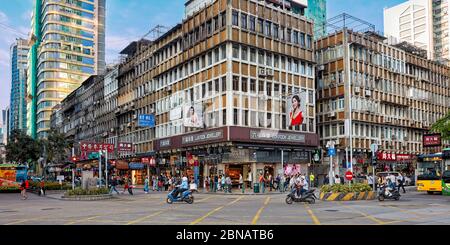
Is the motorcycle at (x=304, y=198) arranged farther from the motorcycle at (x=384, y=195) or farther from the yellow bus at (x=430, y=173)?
the yellow bus at (x=430, y=173)

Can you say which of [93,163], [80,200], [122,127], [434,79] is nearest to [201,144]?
[80,200]

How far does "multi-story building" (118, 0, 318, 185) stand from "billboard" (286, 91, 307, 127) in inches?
8.4

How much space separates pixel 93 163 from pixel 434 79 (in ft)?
187

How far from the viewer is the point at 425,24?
13225 centimetres

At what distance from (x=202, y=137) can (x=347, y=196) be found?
76.7ft

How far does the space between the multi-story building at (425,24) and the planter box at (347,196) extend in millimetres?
104593

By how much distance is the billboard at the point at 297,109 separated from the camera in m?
44.7

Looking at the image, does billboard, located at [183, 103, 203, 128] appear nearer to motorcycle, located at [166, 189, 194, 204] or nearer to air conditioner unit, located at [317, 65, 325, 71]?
air conditioner unit, located at [317, 65, 325, 71]

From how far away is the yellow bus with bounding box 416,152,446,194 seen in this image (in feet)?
109

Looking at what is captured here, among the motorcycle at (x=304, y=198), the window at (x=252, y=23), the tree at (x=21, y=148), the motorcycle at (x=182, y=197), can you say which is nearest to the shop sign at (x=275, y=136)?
the window at (x=252, y=23)

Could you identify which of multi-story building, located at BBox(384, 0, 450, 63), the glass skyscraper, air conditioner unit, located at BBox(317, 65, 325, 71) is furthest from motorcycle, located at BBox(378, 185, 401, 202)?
multi-story building, located at BBox(384, 0, 450, 63)

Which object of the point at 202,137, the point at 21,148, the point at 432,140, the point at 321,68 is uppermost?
the point at 321,68

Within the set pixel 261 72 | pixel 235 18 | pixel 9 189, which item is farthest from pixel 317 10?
pixel 9 189

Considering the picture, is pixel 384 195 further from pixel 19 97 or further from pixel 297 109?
pixel 19 97
